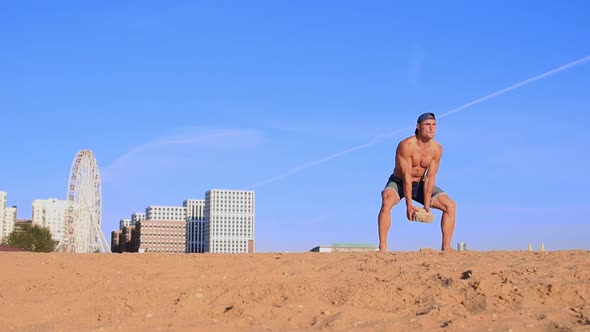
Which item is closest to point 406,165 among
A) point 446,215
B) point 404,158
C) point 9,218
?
point 404,158

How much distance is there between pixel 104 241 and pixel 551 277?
8227cm

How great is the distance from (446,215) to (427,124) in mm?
1339

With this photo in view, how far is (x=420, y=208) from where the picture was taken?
9836 millimetres

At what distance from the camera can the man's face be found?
10.0 m

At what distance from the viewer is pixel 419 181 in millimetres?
10344

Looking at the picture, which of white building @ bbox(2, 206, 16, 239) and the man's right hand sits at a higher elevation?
white building @ bbox(2, 206, 16, 239)

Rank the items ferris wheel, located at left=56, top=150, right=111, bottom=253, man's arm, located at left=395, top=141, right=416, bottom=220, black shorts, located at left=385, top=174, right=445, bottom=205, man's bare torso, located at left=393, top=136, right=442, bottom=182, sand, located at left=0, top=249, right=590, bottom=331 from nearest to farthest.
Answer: sand, located at left=0, top=249, right=590, bottom=331 → man's arm, located at left=395, top=141, right=416, bottom=220 → man's bare torso, located at left=393, top=136, right=442, bottom=182 → black shorts, located at left=385, top=174, right=445, bottom=205 → ferris wheel, located at left=56, top=150, right=111, bottom=253

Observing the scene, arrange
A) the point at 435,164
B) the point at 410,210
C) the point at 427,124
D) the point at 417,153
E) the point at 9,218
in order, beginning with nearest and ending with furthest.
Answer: the point at 410,210
the point at 427,124
the point at 417,153
the point at 435,164
the point at 9,218

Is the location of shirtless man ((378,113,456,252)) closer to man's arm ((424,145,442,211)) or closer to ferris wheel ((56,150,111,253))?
man's arm ((424,145,442,211))

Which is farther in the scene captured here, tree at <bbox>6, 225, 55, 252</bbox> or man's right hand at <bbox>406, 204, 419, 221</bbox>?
tree at <bbox>6, 225, 55, 252</bbox>

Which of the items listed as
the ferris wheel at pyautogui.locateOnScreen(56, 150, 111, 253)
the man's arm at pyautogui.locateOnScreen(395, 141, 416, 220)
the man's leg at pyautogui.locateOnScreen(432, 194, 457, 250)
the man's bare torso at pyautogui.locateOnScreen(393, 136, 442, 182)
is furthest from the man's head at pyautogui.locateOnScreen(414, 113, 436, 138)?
the ferris wheel at pyautogui.locateOnScreen(56, 150, 111, 253)

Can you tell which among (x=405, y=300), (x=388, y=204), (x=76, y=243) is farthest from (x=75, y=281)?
(x=76, y=243)

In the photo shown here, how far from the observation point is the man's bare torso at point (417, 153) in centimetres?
1012

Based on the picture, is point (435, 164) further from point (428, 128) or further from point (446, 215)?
point (446, 215)
